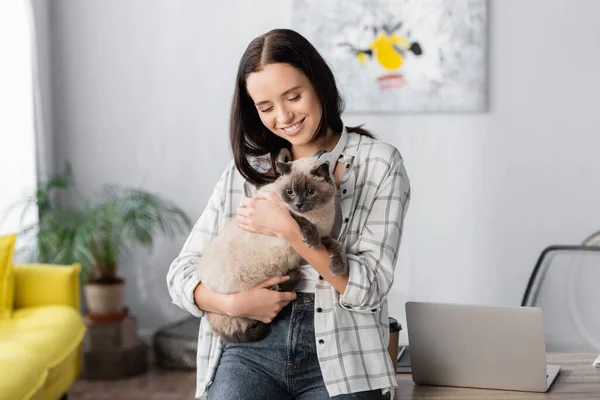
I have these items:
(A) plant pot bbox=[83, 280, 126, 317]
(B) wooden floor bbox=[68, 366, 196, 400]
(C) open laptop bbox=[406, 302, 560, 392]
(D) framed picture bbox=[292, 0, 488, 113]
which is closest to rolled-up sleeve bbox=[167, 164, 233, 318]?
(C) open laptop bbox=[406, 302, 560, 392]

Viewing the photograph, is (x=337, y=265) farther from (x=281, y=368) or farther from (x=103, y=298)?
(x=103, y=298)

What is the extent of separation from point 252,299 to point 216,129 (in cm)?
263

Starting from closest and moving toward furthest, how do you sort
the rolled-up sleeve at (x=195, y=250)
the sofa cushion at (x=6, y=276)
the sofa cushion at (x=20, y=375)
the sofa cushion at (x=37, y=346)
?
the rolled-up sleeve at (x=195, y=250) < the sofa cushion at (x=20, y=375) < the sofa cushion at (x=37, y=346) < the sofa cushion at (x=6, y=276)

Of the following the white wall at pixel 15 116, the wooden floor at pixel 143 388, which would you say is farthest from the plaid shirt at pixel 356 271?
the white wall at pixel 15 116

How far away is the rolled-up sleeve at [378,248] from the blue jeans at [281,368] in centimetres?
A: 11

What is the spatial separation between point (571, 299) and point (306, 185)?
1.97m

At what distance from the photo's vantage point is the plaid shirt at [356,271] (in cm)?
160

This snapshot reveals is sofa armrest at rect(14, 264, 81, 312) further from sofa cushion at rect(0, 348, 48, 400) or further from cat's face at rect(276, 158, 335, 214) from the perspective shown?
cat's face at rect(276, 158, 335, 214)

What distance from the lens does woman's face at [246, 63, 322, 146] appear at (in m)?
1.71

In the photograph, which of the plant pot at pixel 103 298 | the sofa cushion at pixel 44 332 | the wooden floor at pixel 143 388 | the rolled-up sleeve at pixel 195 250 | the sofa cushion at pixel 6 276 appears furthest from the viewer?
the plant pot at pixel 103 298

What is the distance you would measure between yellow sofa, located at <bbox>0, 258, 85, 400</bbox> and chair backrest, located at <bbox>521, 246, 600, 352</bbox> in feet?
6.32

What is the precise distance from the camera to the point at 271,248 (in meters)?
1.73

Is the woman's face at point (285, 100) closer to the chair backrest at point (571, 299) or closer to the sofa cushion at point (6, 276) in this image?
the sofa cushion at point (6, 276)

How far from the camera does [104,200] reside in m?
4.29
